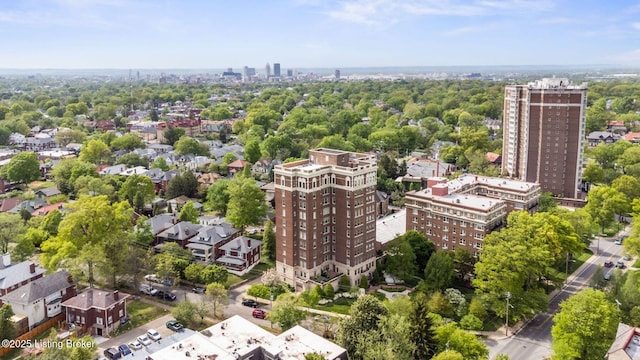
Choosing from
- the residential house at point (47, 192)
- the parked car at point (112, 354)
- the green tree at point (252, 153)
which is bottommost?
the parked car at point (112, 354)

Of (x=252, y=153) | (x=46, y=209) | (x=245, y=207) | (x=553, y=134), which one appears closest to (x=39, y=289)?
(x=245, y=207)

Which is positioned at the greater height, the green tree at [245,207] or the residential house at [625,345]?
the green tree at [245,207]

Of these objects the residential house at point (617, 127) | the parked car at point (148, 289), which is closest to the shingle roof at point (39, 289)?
the parked car at point (148, 289)

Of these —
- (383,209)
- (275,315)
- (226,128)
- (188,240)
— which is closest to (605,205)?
(383,209)

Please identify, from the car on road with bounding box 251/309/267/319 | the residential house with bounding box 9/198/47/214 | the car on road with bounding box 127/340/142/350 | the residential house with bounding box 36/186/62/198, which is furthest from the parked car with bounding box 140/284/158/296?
the residential house with bounding box 36/186/62/198

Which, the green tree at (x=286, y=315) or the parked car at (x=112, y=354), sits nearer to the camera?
the parked car at (x=112, y=354)

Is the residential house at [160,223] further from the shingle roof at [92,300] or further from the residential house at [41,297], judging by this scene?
the shingle roof at [92,300]

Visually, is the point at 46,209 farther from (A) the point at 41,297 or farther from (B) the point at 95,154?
(B) the point at 95,154

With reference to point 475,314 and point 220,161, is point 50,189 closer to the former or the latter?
point 220,161
